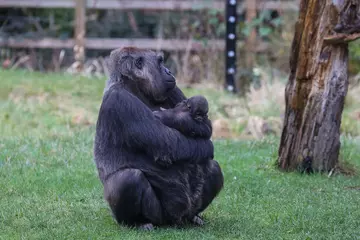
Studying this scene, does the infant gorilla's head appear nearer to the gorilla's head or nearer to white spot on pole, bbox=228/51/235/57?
the gorilla's head

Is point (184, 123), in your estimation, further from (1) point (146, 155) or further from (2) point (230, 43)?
(2) point (230, 43)

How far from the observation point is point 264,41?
12617 mm

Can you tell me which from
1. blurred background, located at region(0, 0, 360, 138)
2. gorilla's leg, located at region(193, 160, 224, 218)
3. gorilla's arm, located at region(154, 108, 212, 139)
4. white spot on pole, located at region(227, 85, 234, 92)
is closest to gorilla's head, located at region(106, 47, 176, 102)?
gorilla's arm, located at region(154, 108, 212, 139)

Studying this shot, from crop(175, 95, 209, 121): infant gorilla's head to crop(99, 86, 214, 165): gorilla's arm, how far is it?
146 millimetres

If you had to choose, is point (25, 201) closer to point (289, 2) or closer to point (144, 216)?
point (144, 216)

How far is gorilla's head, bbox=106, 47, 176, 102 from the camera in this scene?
14.2 ft

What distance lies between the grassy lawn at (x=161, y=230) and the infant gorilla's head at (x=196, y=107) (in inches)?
28.6

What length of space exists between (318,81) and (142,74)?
211 centimetres

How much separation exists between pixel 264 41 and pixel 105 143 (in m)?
8.74

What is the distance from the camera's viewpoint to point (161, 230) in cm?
428

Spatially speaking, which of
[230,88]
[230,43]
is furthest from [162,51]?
[230,88]

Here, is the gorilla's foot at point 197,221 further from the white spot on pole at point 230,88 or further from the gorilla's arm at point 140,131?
the white spot on pole at point 230,88

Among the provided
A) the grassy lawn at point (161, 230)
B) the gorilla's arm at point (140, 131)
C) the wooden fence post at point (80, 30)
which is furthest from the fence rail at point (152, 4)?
the gorilla's arm at point (140, 131)

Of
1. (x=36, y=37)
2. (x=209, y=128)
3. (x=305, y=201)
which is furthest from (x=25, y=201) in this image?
(x=36, y=37)
